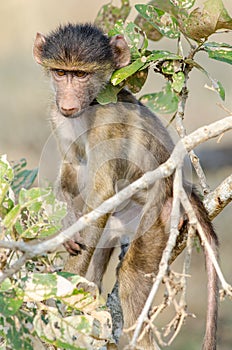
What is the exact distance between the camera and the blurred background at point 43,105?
8.85 meters

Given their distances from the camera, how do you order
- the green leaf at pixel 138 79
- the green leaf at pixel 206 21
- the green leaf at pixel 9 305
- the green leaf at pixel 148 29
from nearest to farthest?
the green leaf at pixel 9 305
the green leaf at pixel 206 21
the green leaf at pixel 138 79
the green leaf at pixel 148 29

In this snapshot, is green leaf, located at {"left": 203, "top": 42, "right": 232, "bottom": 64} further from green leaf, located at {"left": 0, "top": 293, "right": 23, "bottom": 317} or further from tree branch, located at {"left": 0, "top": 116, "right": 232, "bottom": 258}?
green leaf, located at {"left": 0, "top": 293, "right": 23, "bottom": 317}

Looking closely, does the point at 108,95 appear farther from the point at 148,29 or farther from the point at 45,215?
the point at 45,215

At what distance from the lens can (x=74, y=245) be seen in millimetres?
3799

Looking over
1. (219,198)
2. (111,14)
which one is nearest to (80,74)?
(111,14)

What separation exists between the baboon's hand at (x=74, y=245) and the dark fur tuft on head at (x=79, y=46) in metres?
0.97

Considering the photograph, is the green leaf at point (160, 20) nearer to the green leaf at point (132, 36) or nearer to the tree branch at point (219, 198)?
the green leaf at point (132, 36)

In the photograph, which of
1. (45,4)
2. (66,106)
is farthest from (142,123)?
(45,4)

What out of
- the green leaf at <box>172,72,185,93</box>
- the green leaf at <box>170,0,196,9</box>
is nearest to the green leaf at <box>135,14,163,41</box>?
the green leaf at <box>170,0,196,9</box>

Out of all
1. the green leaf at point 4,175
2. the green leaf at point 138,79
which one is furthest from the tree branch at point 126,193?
the green leaf at point 138,79

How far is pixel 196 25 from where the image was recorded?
3.20m

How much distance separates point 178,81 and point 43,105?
5539 mm

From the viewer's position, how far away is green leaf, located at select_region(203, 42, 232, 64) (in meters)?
3.26

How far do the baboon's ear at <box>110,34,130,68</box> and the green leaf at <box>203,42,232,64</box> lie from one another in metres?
0.49
